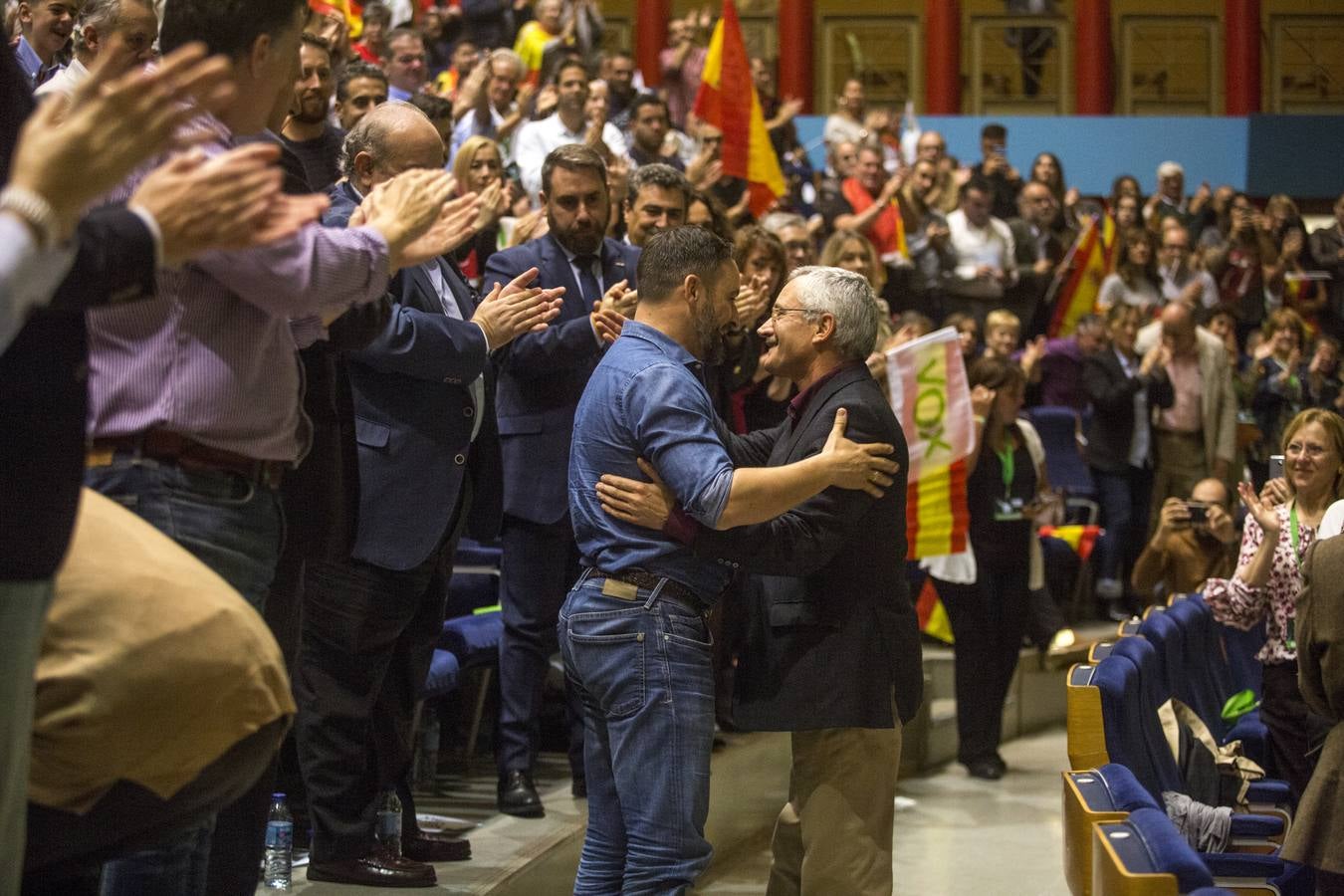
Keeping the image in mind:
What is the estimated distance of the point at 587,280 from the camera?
4820mm

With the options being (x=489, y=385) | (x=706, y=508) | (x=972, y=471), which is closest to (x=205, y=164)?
(x=706, y=508)

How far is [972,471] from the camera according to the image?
7070mm

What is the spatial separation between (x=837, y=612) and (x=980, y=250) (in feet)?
22.7

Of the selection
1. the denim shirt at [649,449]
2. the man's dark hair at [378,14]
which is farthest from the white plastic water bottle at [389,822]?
the man's dark hair at [378,14]

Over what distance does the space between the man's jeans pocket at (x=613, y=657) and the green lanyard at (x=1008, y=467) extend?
12.7 ft

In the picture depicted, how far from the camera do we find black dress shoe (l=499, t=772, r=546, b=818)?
4.65 metres

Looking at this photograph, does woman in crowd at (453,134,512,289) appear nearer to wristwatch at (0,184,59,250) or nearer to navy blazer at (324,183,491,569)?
navy blazer at (324,183,491,569)

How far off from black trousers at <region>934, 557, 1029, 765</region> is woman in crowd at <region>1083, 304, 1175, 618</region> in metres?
2.34

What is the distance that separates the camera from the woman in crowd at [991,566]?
23.2ft

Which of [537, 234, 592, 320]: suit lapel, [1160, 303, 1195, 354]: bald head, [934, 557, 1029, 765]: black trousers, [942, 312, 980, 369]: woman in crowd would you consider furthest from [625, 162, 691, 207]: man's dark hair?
[1160, 303, 1195, 354]: bald head

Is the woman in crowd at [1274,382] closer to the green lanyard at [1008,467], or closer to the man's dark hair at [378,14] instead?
the green lanyard at [1008,467]

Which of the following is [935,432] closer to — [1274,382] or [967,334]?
[967,334]

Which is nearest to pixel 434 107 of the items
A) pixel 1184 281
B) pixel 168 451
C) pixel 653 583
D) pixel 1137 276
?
pixel 653 583

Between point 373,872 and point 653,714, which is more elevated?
point 653,714
